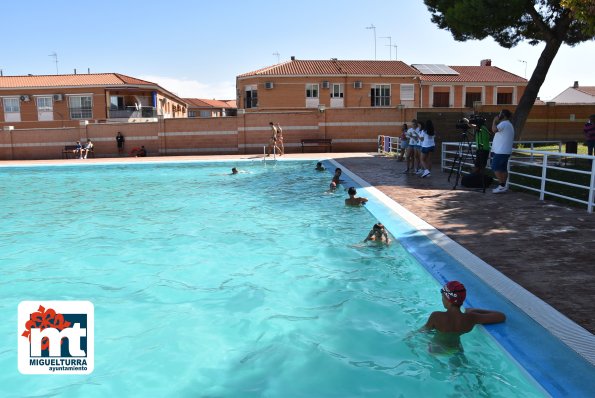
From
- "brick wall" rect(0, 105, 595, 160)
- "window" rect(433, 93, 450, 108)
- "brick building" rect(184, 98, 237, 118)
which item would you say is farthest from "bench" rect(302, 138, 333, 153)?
"brick building" rect(184, 98, 237, 118)

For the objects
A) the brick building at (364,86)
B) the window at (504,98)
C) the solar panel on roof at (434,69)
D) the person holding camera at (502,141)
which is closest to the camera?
the person holding camera at (502,141)

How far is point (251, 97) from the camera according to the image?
42219 mm

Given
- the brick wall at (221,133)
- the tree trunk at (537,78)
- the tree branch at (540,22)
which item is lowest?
the brick wall at (221,133)

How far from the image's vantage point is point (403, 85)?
1699 inches

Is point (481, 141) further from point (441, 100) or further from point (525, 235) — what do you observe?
point (441, 100)

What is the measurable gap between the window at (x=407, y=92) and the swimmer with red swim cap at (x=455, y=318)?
40965 millimetres

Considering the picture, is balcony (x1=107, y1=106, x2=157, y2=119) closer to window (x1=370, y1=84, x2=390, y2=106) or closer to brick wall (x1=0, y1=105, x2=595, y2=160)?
brick wall (x1=0, y1=105, x2=595, y2=160)

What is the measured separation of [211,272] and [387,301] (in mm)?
2838

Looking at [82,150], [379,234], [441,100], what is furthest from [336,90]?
[379,234]

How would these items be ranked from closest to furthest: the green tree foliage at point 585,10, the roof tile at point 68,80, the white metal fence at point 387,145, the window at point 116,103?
1. the green tree foliage at point 585,10
2. the white metal fence at point 387,145
3. the roof tile at point 68,80
4. the window at point 116,103

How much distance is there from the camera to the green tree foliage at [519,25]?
55.4ft

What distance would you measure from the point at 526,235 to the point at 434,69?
4389cm

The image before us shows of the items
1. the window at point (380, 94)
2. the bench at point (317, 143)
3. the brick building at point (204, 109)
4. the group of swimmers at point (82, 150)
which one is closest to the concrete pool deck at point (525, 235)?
the bench at point (317, 143)

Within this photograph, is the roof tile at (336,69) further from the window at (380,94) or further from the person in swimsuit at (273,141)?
the person in swimsuit at (273,141)
